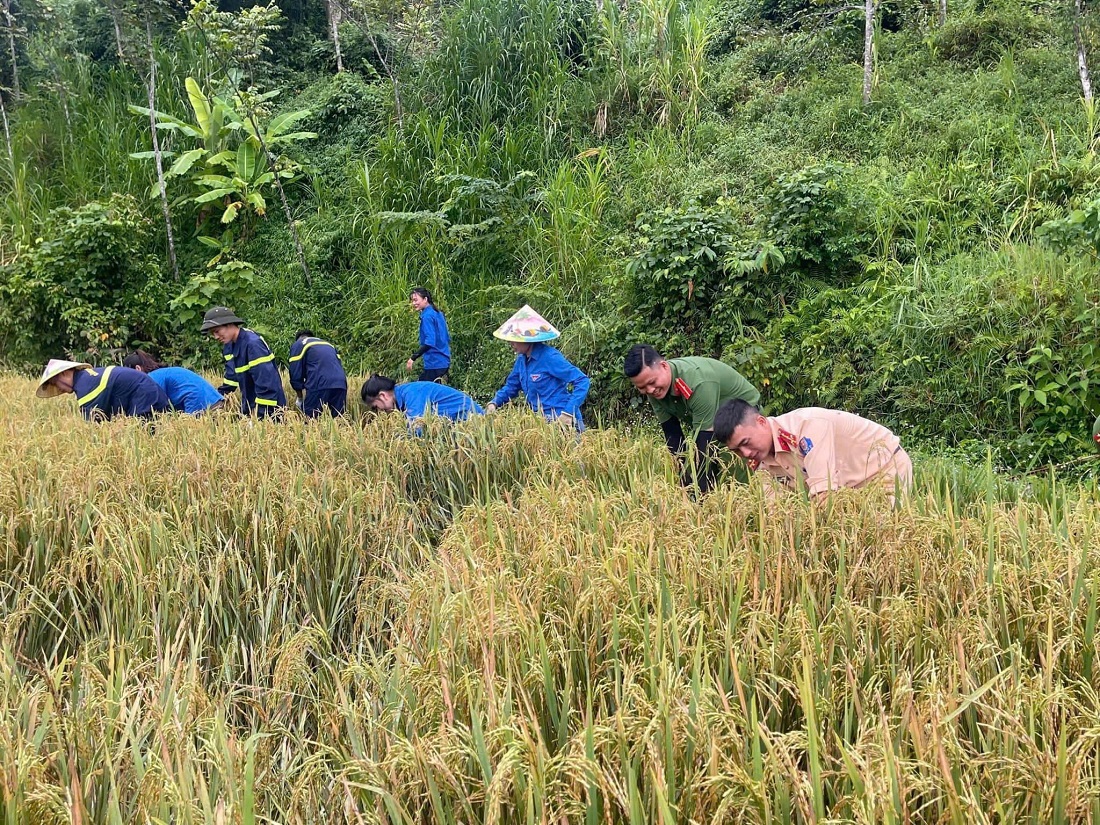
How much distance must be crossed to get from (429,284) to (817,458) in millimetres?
6534

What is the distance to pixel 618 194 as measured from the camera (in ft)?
28.0

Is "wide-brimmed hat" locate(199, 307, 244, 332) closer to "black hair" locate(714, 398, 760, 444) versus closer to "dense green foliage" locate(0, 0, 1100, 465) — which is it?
"dense green foliage" locate(0, 0, 1100, 465)

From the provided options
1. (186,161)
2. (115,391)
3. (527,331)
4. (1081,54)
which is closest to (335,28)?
(186,161)

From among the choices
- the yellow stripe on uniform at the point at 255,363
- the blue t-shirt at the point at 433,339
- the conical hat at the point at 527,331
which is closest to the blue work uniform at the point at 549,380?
the conical hat at the point at 527,331

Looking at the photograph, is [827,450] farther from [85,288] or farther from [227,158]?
[227,158]

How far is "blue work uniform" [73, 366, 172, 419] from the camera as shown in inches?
217

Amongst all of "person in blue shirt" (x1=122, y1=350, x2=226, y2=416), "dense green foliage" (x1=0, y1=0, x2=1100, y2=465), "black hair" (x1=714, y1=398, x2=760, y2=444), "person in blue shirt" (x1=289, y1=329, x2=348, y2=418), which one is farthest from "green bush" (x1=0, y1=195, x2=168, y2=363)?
"black hair" (x1=714, y1=398, x2=760, y2=444)

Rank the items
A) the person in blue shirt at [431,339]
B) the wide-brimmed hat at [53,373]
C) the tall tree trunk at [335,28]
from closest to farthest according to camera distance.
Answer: the wide-brimmed hat at [53,373]
the person in blue shirt at [431,339]
the tall tree trunk at [335,28]

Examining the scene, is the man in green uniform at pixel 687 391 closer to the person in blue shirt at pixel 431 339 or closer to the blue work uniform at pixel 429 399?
the blue work uniform at pixel 429 399

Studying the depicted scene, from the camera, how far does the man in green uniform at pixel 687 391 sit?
3.76m

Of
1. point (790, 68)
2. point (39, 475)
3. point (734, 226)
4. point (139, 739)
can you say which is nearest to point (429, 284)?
point (734, 226)

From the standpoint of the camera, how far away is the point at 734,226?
6691 millimetres

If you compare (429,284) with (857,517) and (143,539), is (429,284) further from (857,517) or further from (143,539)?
(857,517)

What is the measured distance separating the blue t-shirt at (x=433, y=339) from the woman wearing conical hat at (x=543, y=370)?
66.3 inches
